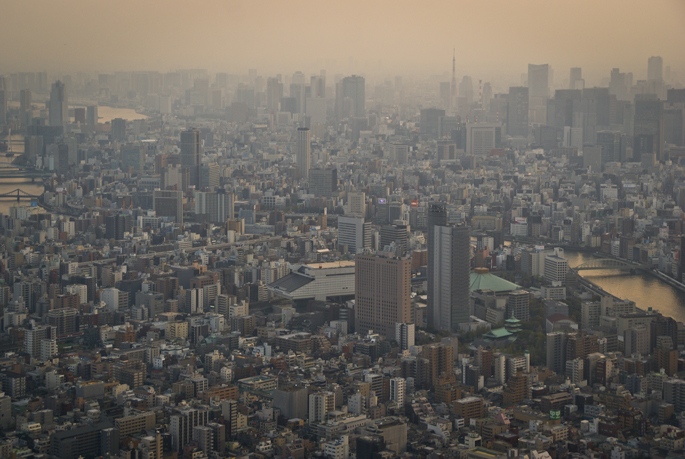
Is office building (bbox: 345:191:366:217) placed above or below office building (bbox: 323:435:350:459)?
above

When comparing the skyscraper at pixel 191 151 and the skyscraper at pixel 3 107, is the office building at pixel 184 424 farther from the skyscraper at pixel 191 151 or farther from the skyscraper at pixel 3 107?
the skyscraper at pixel 191 151

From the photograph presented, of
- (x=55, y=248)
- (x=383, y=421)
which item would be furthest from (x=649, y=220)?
(x=383, y=421)

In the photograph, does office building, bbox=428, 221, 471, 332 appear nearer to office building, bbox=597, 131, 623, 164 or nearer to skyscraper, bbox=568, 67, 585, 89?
skyscraper, bbox=568, 67, 585, 89

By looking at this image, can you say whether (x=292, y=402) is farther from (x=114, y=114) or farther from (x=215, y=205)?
(x=114, y=114)

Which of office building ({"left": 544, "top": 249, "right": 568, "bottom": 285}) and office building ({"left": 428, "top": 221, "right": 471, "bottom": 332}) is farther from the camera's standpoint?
office building ({"left": 544, "top": 249, "right": 568, "bottom": 285})

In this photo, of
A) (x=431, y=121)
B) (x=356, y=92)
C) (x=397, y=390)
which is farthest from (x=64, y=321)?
(x=431, y=121)

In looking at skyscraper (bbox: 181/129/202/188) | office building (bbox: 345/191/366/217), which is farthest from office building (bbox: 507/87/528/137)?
skyscraper (bbox: 181/129/202/188)

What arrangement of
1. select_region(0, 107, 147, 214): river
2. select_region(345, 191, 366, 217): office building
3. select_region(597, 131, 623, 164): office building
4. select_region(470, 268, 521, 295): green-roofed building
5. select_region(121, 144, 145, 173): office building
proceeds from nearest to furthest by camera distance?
select_region(470, 268, 521, 295): green-roofed building < select_region(0, 107, 147, 214): river < select_region(345, 191, 366, 217): office building < select_region(121, 144, 145, 173): office building < select_region(597, 131, 623, 164): office building

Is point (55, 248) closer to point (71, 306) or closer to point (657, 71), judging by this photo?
point (71, 306)
